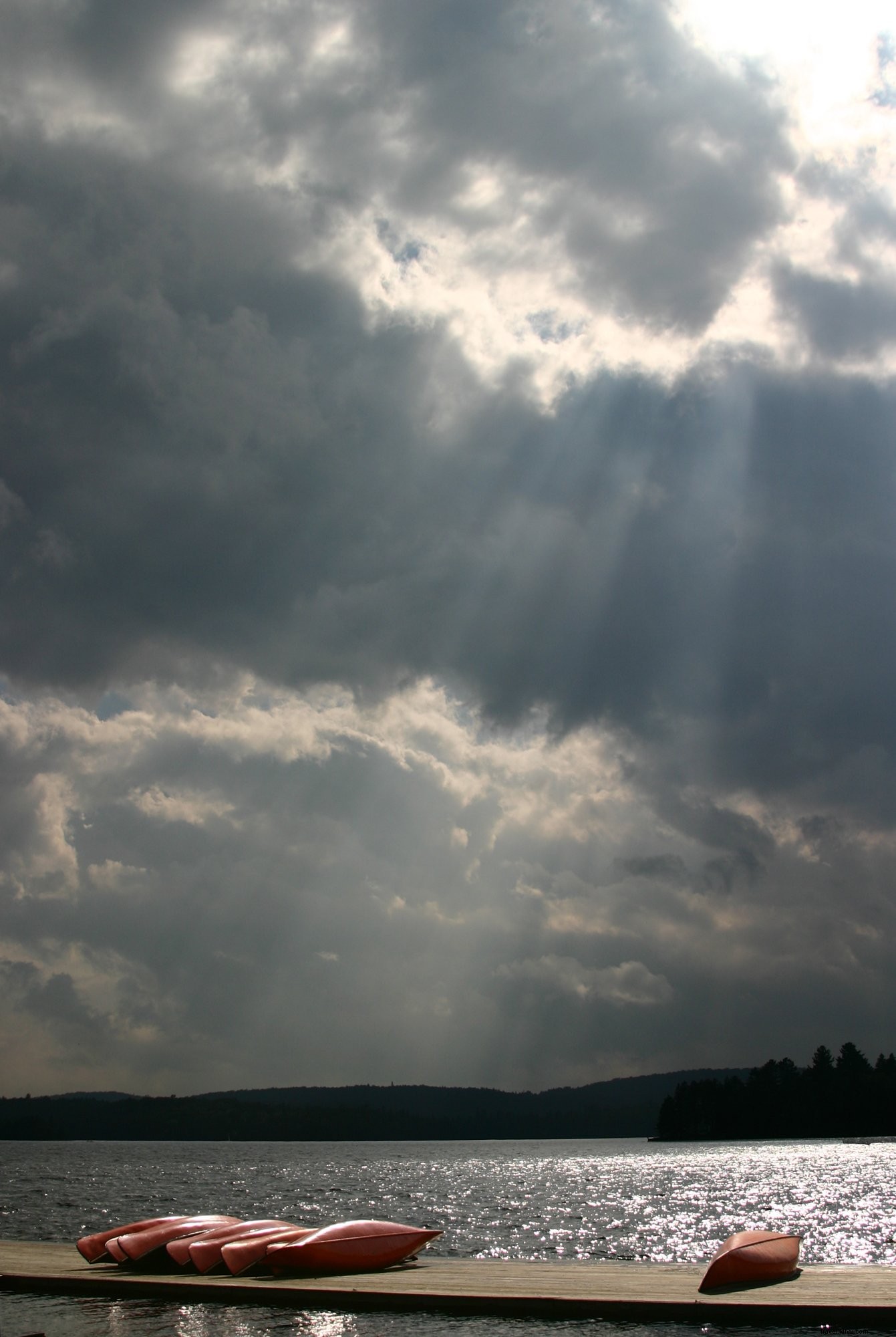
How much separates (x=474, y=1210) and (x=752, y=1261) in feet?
212

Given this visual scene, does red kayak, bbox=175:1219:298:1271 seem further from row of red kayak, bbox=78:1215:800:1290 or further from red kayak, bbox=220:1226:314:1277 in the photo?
red kayak, bbox=220:1226:314:1277

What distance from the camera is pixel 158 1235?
23.2m

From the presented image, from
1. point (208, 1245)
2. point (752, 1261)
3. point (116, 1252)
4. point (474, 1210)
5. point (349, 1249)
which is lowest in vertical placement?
point (474, 1210)

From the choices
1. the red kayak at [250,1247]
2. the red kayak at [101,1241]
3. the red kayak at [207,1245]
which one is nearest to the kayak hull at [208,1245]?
the red kayak at [207,1245]

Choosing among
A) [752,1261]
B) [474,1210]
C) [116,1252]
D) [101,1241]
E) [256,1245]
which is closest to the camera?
[752,1261]

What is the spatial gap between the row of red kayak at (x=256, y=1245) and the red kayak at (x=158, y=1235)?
15mm

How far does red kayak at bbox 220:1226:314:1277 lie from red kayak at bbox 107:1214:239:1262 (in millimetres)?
1676

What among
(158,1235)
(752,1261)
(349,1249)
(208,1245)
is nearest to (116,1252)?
(158,1235)

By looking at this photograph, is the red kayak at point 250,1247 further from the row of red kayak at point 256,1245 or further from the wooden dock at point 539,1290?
the wooden dock at point 539,1290

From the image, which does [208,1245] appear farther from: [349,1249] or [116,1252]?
[349,1249]

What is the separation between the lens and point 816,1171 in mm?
132625

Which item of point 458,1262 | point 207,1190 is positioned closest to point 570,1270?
point 458,1262

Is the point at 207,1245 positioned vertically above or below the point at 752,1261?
below

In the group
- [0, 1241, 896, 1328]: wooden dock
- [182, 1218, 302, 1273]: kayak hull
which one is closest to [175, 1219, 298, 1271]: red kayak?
[182, 1218, 302, 1273]: kayak hull
